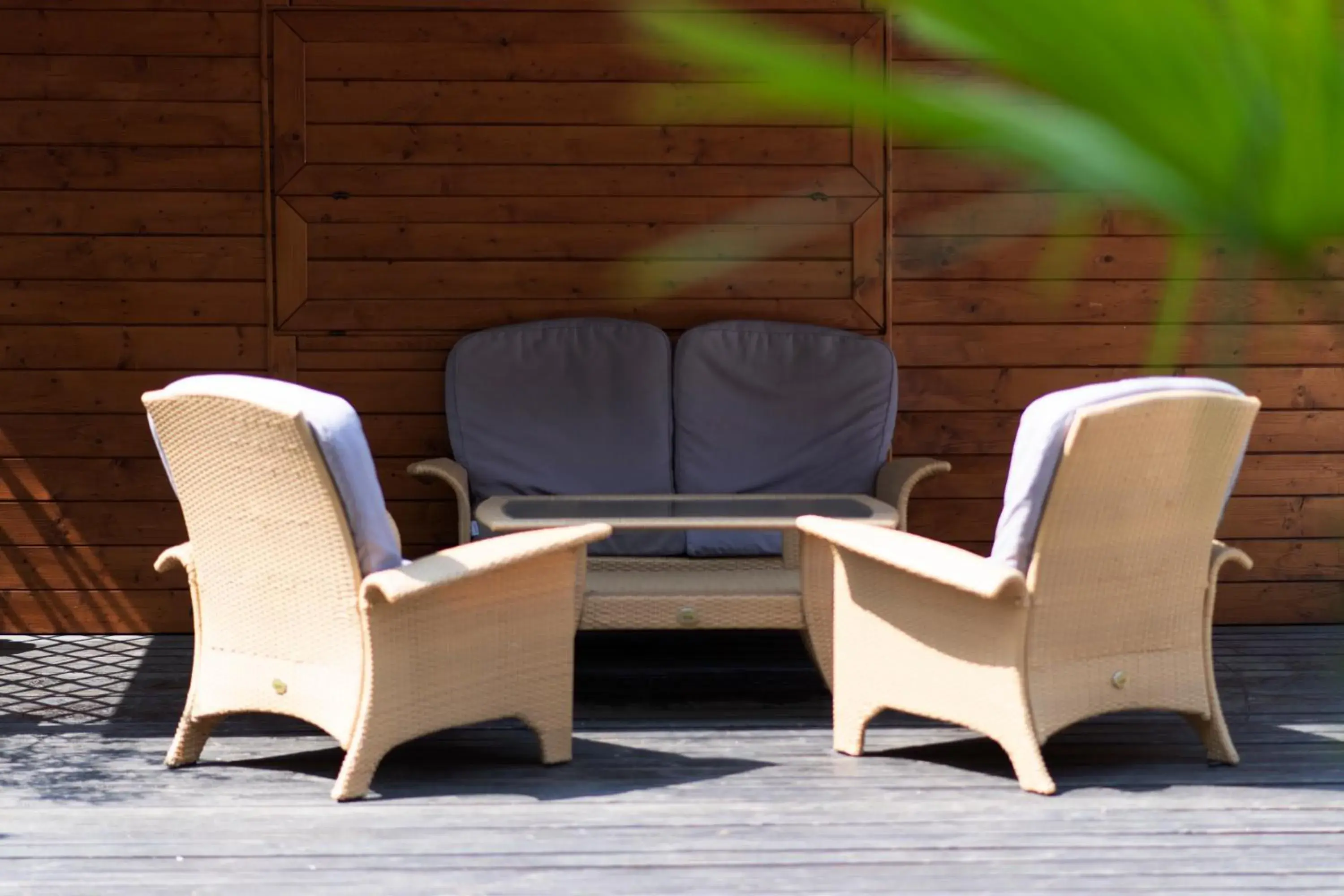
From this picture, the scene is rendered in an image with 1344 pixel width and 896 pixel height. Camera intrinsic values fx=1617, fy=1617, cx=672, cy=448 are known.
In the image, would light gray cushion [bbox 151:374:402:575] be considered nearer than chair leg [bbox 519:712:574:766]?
Yes

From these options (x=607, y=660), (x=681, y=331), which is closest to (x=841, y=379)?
(x=681, y=331)

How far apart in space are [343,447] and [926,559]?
1.29 meters

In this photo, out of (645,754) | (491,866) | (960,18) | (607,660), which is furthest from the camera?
(607,660)

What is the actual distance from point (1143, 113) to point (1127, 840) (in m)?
2.95

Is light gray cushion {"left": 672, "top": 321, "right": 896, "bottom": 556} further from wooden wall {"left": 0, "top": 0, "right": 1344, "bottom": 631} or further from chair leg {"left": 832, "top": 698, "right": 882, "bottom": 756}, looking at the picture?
chair leg {"left": 832, "top": 698, "right": 882, "bottom": 756}

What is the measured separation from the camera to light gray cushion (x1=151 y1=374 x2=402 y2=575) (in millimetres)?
3342

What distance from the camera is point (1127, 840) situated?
319 cm

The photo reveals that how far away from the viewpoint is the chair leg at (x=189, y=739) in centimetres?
373

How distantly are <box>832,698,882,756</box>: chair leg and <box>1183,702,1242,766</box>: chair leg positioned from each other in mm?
737

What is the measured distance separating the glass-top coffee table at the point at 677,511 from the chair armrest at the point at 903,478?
0.21m

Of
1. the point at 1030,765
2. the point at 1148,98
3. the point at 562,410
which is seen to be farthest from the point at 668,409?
the point at 1148,98

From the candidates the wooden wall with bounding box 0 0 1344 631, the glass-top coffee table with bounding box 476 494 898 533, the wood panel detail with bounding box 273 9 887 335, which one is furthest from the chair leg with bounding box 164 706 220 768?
the wood panel detail with bounding box 273 9 887 335

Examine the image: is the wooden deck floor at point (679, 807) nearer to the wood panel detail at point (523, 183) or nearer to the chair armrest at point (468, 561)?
the chair armrest at point (468, 561)

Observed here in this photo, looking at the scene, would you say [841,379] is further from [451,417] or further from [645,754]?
[645,754]
